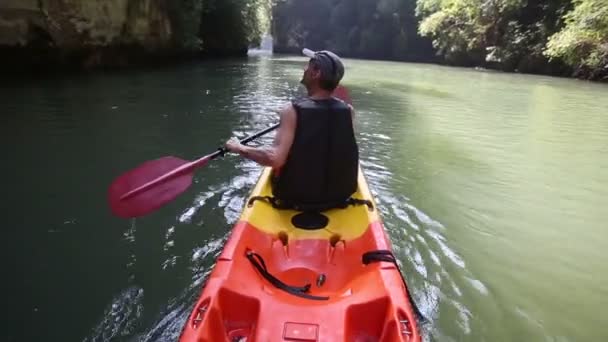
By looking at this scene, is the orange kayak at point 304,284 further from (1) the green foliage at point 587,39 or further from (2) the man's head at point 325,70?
(1) the green foliage at point 587,39

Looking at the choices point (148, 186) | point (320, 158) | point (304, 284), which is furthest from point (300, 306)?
point (148, 186)

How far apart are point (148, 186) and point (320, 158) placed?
1.07m

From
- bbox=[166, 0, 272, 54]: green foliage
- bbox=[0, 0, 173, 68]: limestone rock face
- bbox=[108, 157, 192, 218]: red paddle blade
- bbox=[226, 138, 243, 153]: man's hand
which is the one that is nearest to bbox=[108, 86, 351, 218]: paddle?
bbox=[108, 157, 192, 218]: red paddle blade

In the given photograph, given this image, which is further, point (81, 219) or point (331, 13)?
point (331, 13)

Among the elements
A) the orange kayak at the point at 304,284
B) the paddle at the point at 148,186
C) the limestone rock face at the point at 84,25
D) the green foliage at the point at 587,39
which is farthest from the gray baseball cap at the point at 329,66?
the green foliage at the point at 587,39

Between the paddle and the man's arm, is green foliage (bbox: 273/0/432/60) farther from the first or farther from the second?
the man's arm

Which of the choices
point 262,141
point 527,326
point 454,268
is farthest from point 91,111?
point 527,326

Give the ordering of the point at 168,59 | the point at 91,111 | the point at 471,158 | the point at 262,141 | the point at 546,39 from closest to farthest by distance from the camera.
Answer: the point at 471,158, the point at 262,141, the point at 91,111, the point at 168,59, the point at 546,39

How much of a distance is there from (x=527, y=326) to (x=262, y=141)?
4193 millimetres

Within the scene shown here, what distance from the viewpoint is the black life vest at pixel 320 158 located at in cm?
253

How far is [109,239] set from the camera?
3.44 meters

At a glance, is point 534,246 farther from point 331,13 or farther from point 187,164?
point 331,13

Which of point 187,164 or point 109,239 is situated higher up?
point 187,164

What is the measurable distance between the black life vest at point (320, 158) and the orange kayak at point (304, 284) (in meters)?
0.14
